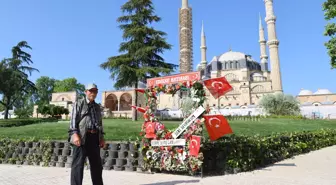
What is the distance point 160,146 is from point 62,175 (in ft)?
7.30

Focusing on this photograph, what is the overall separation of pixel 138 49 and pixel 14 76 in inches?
591

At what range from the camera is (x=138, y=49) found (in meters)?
18.1

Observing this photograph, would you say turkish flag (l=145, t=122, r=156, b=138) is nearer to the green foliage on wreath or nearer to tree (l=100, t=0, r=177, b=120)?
the green foliage on wreath

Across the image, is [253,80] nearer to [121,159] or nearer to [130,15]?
[130,15]

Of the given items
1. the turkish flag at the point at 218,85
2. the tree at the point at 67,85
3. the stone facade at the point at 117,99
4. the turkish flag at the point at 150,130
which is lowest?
the turkish flag at the point at 150,130

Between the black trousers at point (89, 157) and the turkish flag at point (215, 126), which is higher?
the turkish flag at point (215, 126)

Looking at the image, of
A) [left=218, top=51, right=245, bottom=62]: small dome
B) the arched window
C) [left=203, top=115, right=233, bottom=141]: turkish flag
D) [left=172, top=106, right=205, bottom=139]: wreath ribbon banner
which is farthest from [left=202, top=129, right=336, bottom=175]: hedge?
[left=218, top=51, right=245, bottom=62]: small dome

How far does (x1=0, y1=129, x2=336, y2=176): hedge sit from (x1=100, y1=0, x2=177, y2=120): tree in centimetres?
1067

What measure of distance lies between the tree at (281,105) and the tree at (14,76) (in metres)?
28.8

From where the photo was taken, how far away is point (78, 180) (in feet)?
11.1

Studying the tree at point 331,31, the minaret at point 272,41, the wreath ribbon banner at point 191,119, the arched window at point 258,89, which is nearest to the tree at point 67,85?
the arched window at point 258,89

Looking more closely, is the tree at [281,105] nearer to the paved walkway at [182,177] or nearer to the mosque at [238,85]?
the mosque at [238,85]

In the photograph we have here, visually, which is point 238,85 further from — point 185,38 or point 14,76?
point 14,76

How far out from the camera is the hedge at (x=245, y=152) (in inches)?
210
